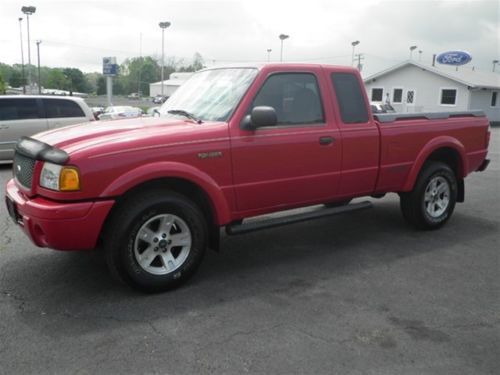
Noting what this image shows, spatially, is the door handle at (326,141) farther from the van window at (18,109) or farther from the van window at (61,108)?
the van window at (18,109)

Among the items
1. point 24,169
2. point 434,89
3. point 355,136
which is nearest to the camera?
point 24,169

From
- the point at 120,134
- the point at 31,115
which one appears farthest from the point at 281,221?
the point at 31,115

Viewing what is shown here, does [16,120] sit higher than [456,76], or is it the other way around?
[456,76]

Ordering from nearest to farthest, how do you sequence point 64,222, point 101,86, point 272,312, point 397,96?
1. point 64,222
2. point 272,312
3. point 397,96
4. point 101,86

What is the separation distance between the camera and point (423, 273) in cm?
472

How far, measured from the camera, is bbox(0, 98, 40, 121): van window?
1129 centimetres

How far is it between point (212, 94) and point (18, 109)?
8.27 m

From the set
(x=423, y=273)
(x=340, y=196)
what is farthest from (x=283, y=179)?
(x=423, y=273)

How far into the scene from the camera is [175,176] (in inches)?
160

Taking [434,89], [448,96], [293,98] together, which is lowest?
[293,98]

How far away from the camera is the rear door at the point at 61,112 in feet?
38.1

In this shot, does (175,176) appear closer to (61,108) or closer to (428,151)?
(428,151)

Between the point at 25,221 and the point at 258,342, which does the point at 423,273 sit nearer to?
the point at 258,342

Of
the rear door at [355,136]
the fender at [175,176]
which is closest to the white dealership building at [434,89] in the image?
the rear door at [355,136]
